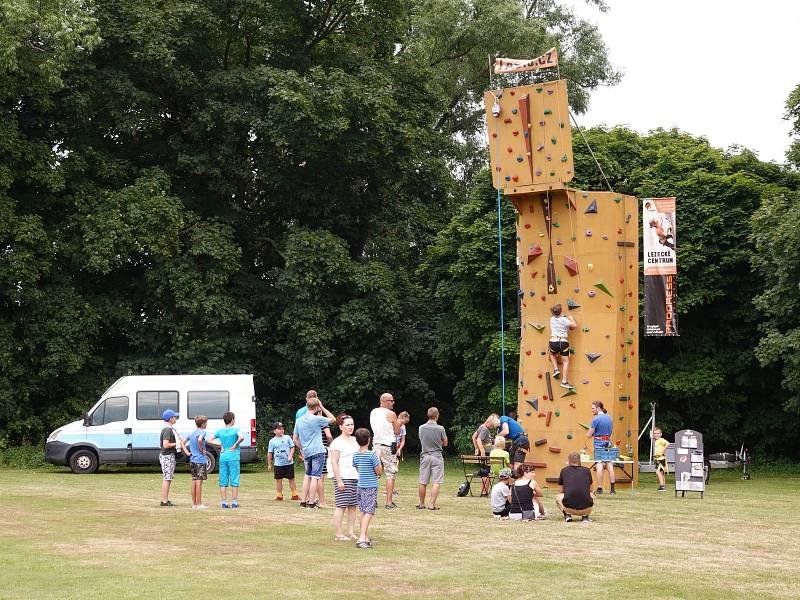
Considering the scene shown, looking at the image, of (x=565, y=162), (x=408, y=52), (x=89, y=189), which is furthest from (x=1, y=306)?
(x=565, y=162)

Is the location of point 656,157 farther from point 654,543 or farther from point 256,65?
point 654,543

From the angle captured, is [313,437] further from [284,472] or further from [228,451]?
[284,472]

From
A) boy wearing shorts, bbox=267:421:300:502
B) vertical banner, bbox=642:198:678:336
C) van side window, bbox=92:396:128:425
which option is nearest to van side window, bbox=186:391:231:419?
van side window, bbox=92:396:128:425

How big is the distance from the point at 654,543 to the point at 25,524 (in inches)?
331

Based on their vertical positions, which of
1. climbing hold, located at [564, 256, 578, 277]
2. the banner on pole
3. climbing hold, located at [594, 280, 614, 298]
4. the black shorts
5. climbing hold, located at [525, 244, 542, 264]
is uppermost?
the banner on pole

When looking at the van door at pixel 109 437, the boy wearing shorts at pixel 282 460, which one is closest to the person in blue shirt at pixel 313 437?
the boy wearing shorts at pixel 282 460

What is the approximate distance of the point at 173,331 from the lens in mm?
33375

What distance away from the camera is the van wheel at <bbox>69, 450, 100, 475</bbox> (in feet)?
90.8

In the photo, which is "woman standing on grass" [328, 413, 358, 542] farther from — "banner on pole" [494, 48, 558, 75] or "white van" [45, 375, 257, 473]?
"white van" [45, 375, 257, 473]

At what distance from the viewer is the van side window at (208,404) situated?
92.1 ft

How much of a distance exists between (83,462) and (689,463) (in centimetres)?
1490

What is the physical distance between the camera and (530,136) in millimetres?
23141

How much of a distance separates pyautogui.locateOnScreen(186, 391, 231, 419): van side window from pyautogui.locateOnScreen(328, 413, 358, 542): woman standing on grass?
47.7 ft

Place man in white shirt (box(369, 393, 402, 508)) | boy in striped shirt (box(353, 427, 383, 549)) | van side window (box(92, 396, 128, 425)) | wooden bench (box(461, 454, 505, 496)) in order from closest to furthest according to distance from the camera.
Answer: boy in striped shirt (box(353, 427, 383, 549)) < man in white shirt (box(369, 393, 402, 508)) < wooden bench (box(461, 454, 505, 496)) < van side window (box(92, 396, 128, 425))
